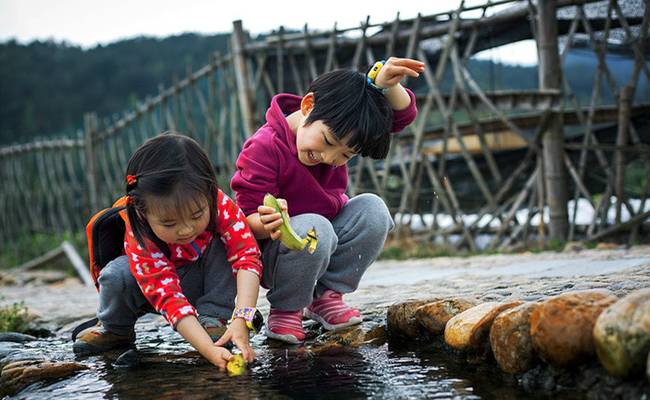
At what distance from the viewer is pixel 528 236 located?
22.1 ft

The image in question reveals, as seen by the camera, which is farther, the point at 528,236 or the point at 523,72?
the point at 523,72

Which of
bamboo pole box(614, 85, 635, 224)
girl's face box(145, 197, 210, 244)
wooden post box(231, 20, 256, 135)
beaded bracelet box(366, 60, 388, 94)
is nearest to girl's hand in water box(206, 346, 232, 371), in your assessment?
girl's face box(145, 197, 210, 244)

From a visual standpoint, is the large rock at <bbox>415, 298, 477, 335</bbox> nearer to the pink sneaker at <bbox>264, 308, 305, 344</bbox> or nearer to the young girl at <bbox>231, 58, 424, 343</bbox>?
the young girl at <bbox>231, 58, 424, 343</bbox>

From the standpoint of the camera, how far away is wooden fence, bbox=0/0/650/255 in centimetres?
614

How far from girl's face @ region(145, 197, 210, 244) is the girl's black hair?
1cm

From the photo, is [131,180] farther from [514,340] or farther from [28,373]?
[514,340]

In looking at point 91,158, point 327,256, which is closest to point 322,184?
point 327,256

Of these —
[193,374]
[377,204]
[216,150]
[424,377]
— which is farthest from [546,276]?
[216,150]

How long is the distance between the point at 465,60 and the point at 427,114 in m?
0.63

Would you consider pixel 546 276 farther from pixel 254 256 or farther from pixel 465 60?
pixel 465 60

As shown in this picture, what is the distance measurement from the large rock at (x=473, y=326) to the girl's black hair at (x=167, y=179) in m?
0.89

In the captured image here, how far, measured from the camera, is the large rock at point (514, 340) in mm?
2020

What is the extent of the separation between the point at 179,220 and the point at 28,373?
0.71 m

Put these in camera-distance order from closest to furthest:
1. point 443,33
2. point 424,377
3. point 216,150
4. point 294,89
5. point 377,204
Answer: point 424,377 → point 377,204 → point 443,33 → point 294,89 → point 216,150
